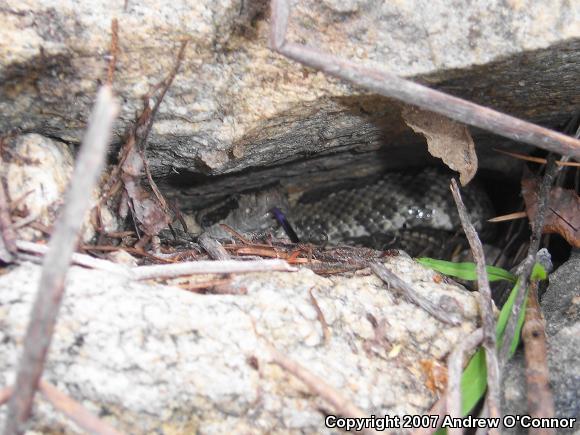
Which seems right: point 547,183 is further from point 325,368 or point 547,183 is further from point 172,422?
point 172,422

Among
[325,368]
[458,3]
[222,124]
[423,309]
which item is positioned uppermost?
[458,3]

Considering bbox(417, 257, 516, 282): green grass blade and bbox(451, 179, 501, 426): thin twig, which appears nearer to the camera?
bbox(451, 179, 501, 426): thin twig

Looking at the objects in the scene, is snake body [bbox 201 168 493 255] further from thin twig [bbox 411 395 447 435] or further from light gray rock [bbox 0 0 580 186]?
thin twig [bbox 411 395 447 435]

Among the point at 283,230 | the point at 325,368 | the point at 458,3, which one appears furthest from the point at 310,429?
the point at 283,230

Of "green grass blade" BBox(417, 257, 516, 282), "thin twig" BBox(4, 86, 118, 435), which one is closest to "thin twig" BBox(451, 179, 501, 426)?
"green grass blade" BBox(417, 257, 516, 282)

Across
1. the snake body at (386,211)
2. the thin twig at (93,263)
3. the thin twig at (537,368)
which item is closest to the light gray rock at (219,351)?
the thin twig at (93,263)

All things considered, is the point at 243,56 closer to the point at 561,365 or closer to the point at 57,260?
the point at 57,260
